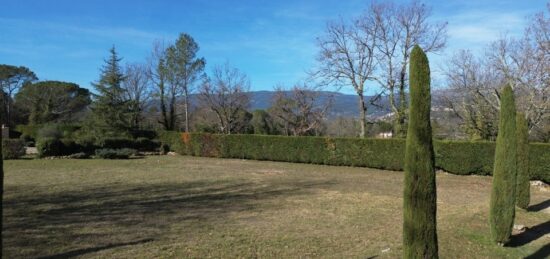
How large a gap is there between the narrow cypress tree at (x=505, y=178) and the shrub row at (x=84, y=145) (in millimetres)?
22354

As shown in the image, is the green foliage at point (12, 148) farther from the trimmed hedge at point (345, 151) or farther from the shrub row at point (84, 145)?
the trimmed hedge at point (345, 151)

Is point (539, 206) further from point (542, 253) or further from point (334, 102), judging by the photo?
point (334, 102)

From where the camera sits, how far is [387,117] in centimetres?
3222

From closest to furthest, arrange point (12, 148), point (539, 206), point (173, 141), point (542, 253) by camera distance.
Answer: point (542, 253)
point (539, 206)
point (12, 148)
point (173, 141)

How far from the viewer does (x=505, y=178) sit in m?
7.06

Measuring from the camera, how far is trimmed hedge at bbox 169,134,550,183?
56.0 feet

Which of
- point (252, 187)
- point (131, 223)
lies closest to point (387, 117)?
point (252, 187)

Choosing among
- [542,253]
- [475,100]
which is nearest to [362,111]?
[475,100]

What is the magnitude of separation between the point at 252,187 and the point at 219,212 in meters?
4.33

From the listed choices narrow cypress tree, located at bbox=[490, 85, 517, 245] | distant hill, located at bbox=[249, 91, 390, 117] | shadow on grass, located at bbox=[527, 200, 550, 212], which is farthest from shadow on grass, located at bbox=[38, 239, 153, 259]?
distant hill, located at bbox=[249, 91, 390, 117]

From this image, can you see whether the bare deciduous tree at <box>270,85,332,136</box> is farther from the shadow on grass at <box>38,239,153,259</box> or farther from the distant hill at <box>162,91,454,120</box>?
the shadow on grass at <box>38,239,153,259</box>

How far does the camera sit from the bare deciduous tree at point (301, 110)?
37062 millimetres

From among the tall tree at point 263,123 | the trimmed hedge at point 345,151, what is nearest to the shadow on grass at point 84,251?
the trimmed hedge at point 345,151

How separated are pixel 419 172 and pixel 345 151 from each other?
17002mm
